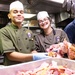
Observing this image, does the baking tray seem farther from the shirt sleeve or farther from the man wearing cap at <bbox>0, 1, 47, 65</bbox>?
the shirt sleeve

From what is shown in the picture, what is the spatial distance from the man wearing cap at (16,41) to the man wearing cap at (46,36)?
0.38 ft

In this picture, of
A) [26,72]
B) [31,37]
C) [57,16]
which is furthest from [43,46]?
[57,16]

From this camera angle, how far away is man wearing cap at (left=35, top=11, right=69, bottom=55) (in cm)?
229

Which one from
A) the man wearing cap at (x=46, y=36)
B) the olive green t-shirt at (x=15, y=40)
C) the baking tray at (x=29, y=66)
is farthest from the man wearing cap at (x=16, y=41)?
the baking tray at (x=29, y=66)

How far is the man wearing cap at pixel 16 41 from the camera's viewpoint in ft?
6.12

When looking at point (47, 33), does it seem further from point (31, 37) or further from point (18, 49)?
point (18, 49)

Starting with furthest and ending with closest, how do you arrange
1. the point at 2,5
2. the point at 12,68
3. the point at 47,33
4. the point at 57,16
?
the point at 57,16 → the point at 2,5 → the point at 47,33 → the point at 12,68

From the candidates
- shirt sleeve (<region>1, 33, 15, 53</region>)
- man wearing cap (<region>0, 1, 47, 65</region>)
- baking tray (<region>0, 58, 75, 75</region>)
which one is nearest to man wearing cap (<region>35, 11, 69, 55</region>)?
man wearing cap (<region>0, 1, 47, 65</region>)

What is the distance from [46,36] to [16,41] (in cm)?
52

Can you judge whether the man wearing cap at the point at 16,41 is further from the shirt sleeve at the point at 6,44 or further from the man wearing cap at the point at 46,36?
the man wearing cap at the point at 46,36

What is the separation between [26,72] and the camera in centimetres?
133

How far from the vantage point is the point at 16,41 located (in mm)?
2020

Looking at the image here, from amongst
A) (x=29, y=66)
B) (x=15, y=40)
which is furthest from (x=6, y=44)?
(x=29, y=66)

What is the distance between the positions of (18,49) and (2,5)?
194cm
